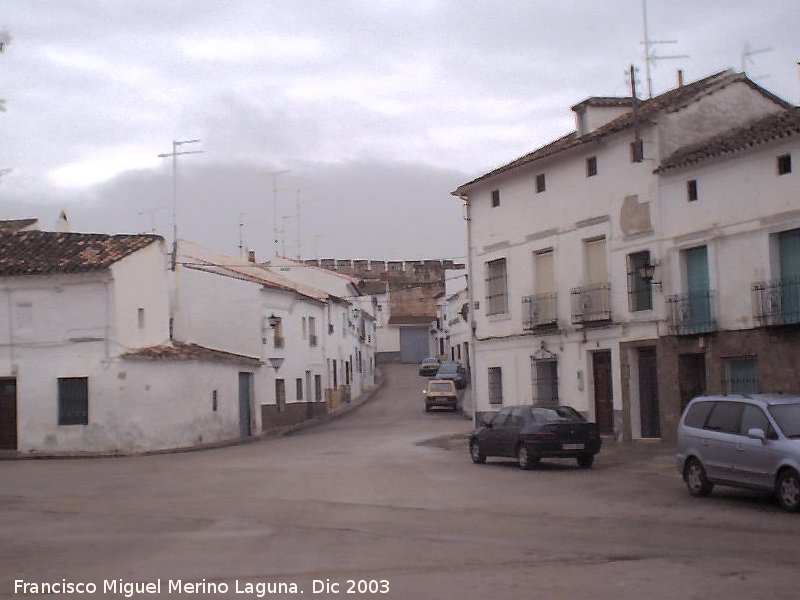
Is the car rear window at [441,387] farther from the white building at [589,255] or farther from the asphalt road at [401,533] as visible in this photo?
the asphalt road at [401,533]

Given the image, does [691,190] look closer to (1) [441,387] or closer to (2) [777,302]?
(2) [777,302]

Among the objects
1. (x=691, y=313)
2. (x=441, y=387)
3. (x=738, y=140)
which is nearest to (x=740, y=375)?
(x=691, y=313)

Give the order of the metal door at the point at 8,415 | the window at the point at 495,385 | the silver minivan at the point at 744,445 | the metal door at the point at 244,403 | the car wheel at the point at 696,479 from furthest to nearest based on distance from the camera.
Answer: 1. the metal door at the point at 244,403
2. the window at the point at 495,385
3. the metal door at the point at 8,415
4. the car wheel at the point at 696,479
5. the silver minivan at the point at 744,445

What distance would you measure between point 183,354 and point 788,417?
980 inches

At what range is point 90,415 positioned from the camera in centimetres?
3512

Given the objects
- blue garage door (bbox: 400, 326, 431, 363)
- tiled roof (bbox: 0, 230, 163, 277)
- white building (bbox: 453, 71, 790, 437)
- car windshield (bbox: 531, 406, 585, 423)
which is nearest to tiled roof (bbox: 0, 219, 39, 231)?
tiled roof (bbox: 0, 230, 163, 277)

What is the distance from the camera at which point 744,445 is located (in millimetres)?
16141

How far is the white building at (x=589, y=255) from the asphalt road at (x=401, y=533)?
15.3ft

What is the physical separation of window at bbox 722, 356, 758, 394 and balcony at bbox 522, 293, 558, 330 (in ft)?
22.0

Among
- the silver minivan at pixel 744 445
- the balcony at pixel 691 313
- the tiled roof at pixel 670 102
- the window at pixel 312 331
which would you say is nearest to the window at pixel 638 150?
the tiled roof at pixel 670 102

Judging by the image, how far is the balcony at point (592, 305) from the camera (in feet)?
99.9

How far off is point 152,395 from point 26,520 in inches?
782

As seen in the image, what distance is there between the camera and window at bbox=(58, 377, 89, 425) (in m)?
35.2

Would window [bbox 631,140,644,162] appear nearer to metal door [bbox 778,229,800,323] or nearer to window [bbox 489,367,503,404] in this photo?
metal door [bbox 778,229,800,323]
